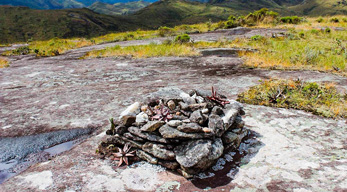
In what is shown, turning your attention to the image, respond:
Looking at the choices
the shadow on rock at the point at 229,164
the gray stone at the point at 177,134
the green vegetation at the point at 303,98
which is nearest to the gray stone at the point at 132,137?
the gray stone at the point at 177,134

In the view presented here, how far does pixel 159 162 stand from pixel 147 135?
44 cm

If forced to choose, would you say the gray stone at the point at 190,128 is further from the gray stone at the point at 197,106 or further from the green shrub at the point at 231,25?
the green shrub at the point at 231,25

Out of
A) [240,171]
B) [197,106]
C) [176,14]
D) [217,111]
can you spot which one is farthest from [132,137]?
[176,14]

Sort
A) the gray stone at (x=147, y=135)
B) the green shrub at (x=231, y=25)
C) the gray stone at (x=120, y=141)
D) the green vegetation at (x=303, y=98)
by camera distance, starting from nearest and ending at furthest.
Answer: the gray stone at (x=147, y=135)
the gray stone at (x=120, y=141)
the green vegetation at (x=303, y=98)
the green shrub at (x=231, y=25)

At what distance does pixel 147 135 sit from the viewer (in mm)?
3312

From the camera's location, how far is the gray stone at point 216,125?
331 cm

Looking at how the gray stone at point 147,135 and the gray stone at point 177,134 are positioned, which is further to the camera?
the gray stone at point 147,135

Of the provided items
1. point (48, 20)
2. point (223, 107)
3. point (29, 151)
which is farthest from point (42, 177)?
point (48, 20)

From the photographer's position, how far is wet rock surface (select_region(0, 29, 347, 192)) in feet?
9.35

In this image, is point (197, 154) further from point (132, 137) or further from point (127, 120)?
point (127, 120)

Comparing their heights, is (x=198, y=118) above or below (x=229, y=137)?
above

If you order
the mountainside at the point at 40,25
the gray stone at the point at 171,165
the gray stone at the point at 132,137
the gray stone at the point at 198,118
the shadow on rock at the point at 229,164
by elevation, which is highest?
the mountainside at the point at 40,25

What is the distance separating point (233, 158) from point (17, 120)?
15.9 feet

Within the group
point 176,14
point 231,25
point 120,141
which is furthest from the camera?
point 176,14
